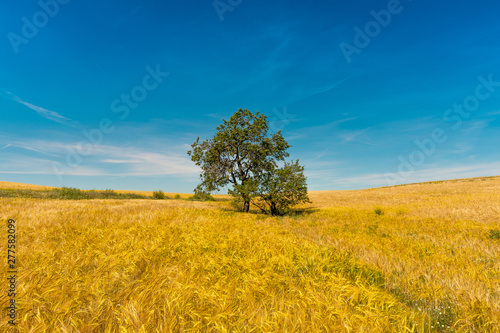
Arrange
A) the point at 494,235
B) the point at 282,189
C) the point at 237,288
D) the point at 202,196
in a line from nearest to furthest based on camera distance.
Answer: the point at 237,288 → the point at 494,235 → the point at 282,189 → the point at 202,196

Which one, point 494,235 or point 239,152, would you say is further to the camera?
point 239,152

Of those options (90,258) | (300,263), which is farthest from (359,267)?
(90,258)

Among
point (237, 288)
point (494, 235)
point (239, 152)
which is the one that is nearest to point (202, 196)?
point (239, 152)

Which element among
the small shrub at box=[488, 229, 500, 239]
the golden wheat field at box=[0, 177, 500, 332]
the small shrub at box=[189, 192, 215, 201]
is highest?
the small shrub at box=[189, 192, 215, 201]

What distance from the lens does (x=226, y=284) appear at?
333cm

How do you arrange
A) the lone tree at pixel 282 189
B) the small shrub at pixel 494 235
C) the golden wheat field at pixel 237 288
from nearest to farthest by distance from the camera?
the golden wheat field at pixel 237 288 < the small shrub at pixel 494 235 < the lone tree at pixel 282 189

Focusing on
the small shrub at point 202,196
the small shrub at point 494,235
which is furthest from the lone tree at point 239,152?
the small shrub at point 494,235

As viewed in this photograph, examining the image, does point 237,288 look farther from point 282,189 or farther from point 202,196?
point 202,196

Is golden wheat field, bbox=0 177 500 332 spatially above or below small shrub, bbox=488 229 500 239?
above

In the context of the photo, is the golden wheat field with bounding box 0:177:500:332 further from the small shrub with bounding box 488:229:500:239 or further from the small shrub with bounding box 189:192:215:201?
the small shrub with bounding box 189:192:215:201

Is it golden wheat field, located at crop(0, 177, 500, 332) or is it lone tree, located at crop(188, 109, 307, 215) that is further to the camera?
lone tree, located at crop(188, 109, 307, 215)

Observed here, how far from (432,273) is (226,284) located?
4252 mm

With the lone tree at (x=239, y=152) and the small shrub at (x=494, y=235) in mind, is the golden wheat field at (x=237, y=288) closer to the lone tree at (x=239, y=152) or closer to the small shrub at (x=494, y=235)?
the small shrub at (x=494, y=235)

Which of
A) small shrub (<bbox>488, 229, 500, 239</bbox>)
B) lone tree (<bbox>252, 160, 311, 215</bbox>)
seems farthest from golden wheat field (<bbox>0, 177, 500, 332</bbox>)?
lone tree (<bbox>252, 160, 311, 215</bbox>)
